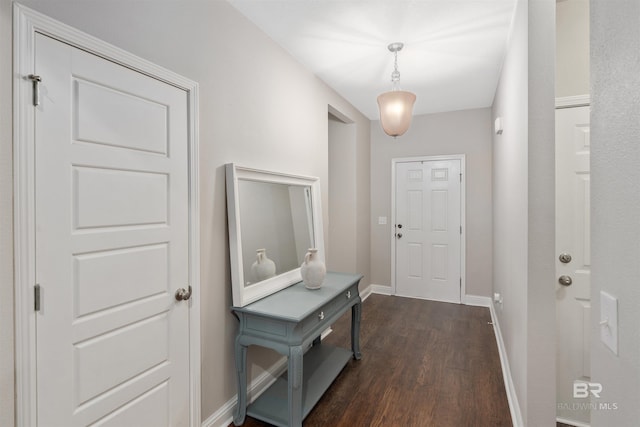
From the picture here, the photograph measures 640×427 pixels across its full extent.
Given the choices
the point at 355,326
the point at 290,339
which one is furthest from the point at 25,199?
the point at 355,326

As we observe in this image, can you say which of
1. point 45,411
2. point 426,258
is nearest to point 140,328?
point 45,411

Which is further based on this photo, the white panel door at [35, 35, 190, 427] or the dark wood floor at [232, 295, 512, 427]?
the dark wood floor at [232, 295, 512, 427]

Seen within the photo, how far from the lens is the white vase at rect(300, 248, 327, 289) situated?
2.38m

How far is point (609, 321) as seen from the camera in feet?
2.35

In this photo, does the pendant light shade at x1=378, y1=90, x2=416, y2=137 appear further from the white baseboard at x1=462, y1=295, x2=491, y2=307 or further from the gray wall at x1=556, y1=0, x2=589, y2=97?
the white baseboard at x1=462, y1=295, x2=491, y2=307

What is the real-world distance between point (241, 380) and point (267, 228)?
993mm

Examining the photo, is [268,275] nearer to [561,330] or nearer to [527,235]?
[527,235]

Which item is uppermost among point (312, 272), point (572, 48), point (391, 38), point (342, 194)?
point (391, 38)

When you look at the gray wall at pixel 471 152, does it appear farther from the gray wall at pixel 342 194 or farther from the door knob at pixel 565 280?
the door knob at pixel 565 280

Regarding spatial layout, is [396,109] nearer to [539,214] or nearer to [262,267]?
[539,214]

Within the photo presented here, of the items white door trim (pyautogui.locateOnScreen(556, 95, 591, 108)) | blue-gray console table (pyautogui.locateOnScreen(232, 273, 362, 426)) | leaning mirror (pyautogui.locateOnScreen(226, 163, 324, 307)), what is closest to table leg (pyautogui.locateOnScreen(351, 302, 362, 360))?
blue-gray console table (pyautogui.locateOnScreen(232, 273, 362, 426))

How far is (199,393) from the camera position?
183cm

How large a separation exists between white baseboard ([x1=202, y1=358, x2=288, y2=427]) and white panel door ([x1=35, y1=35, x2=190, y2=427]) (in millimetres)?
237

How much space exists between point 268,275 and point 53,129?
1477mm
